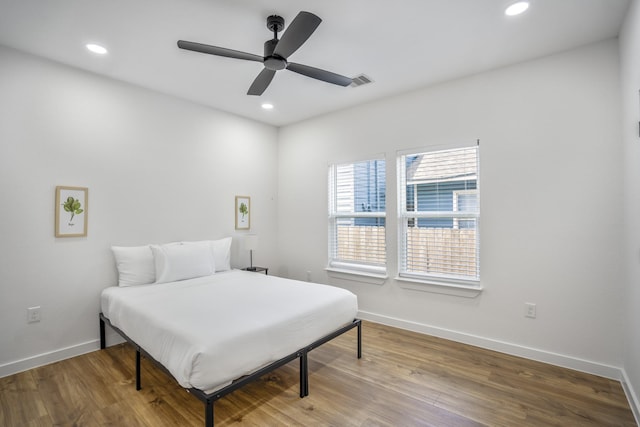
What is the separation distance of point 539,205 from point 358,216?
2.05 m

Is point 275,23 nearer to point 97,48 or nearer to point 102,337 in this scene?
point 97,48

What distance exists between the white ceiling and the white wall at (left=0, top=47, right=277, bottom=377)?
0.33 meters

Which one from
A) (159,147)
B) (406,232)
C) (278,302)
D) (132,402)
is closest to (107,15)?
(159,147)

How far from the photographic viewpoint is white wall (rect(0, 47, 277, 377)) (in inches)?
108

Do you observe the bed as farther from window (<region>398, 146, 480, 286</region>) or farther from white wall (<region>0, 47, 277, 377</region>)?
window (<region>398, 146, 480, 286</region>)

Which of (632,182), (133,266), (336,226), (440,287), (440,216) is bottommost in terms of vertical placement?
(440,287)

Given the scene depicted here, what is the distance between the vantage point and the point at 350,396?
2344 mm

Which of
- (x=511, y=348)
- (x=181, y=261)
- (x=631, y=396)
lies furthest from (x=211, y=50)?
(x=631, y=396)

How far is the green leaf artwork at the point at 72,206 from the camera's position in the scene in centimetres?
303

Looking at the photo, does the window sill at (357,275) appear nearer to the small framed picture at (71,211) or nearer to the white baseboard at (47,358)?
the white baseboard at (47,358)

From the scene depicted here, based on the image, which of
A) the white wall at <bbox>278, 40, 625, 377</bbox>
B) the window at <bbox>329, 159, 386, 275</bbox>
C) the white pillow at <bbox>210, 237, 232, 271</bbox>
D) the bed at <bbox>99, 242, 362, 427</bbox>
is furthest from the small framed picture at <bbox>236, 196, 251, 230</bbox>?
the white wall at <bbox>278, 40, 625, 377</bbox>

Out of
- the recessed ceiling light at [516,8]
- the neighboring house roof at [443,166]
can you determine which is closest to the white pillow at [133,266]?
the neighboring house roof at [443,166]

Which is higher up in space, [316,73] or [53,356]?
[316,73]

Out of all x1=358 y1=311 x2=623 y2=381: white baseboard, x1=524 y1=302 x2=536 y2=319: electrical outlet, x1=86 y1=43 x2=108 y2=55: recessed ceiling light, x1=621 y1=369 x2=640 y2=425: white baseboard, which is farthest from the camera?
x1=524 y1=302 x2=536 y2=319: electrical outlet
